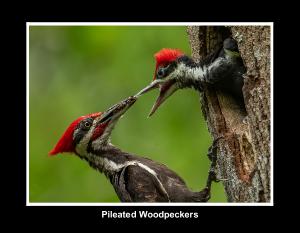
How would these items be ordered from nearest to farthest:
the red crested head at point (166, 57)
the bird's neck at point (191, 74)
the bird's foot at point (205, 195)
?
1. the bird's foot at point (205, 195)
2. the bird's neck at point (191, 74)
3. the red crested head at point (166, 57)

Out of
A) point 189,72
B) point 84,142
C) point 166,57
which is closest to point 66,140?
point 84,142

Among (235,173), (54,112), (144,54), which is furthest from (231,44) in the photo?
(54,112)

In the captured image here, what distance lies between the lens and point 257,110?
4.96 meters

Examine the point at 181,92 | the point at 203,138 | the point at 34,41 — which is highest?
the point at 34,41

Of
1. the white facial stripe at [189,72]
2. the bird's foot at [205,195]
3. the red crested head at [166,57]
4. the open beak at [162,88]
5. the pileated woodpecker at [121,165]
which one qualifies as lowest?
the bird's foot at [205,195]

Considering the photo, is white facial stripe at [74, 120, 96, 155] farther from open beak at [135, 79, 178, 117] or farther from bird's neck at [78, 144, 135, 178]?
open beak at [135, 79, 178, 117]

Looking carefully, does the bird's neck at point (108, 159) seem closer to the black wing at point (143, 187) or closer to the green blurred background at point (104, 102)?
the black wing at point (143, 187)

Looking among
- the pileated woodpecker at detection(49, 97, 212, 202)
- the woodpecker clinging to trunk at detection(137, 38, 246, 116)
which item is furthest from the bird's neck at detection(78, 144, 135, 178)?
the woodpecker clinging to trunk at detection(137, 38, 246, 116)

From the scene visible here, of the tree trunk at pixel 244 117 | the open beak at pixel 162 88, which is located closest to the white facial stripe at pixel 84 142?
the open beak at pixel 162 88

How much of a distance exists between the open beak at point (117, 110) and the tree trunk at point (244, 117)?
647mm

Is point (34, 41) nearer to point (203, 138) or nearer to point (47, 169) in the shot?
point (47, 169)

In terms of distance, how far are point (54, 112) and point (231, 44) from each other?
2.76m

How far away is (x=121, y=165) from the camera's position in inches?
236

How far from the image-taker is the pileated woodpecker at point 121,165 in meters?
5.68
